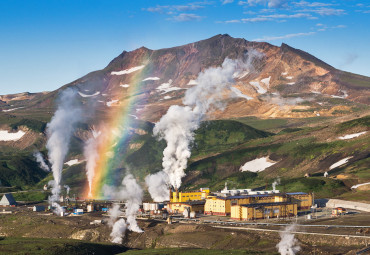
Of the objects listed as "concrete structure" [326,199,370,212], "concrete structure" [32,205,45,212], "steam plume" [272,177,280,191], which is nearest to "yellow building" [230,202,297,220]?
"concrete structure" [326,199,370,212]

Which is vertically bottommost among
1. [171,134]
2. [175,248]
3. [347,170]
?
[175,248]

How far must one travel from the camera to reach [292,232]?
116 meters

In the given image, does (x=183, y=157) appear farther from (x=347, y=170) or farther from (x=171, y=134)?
(x=347, y=170)

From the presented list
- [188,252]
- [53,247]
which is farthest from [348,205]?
[53,247]

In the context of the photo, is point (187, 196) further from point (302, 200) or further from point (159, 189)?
point (302, 200)

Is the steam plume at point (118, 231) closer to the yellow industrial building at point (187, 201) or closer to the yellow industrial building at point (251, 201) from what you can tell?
the yellow industrial building at point (187, 201)

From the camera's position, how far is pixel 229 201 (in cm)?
15125

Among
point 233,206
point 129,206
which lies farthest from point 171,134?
point 233,206

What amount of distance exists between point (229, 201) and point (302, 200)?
20.7m

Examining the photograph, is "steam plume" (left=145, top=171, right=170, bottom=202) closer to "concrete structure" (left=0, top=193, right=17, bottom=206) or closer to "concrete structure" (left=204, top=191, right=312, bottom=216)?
"concrete structure" (left=204, top=191, right=312, bottom=216)

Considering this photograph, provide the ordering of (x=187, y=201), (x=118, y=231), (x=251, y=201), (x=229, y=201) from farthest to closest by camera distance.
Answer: (x=187, y=201) → (x=251, y=201) → (x=229, y=201) → (x=118, y=231)

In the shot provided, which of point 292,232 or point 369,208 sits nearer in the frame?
point 292,232

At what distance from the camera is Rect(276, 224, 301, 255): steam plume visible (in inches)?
4070

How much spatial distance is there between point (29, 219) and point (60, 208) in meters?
18.9
